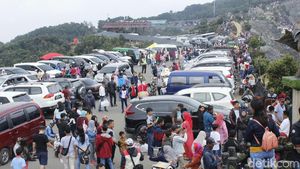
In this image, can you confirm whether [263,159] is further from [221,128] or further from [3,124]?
[3,124]

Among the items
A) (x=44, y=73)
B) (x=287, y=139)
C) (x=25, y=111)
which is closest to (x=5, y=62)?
(x=44, y=73)

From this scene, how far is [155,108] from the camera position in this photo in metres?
17.8

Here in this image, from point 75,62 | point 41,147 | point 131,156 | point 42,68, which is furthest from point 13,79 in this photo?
point 131,156

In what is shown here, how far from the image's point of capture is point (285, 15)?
99.8 meters

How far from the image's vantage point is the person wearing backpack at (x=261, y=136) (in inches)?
355

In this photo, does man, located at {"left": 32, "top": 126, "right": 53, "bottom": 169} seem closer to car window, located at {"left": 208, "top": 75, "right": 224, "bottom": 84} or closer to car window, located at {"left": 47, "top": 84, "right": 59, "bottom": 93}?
car window, located at {"left": 47, "top": 84, "right": 59, "bottom": 93}

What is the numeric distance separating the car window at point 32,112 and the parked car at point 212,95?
5.87 metres

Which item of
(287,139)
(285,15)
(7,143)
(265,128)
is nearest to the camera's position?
(265,128)

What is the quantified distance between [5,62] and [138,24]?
24777 millimetres

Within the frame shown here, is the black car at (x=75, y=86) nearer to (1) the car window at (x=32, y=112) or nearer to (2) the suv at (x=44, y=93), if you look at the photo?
(2) the suv at (x=44, y=93)

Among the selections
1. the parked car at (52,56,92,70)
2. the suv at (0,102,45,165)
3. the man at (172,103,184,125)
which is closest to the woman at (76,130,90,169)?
the suv at (0,102,45,165)

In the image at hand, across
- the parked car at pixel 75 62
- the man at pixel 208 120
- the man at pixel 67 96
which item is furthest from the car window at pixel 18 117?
the parked car at pixel 75 62

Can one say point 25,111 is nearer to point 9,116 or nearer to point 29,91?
point 9,116

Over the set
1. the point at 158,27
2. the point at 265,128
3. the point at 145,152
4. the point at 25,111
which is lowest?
the point at 158,27
